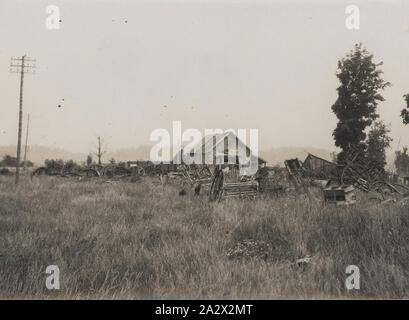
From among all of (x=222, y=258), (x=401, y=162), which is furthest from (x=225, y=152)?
(x=222, y=258)

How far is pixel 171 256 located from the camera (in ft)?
13.4

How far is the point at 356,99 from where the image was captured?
28.4m

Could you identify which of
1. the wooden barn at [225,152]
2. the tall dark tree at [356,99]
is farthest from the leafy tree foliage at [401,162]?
the tall dark tree at [356,99]

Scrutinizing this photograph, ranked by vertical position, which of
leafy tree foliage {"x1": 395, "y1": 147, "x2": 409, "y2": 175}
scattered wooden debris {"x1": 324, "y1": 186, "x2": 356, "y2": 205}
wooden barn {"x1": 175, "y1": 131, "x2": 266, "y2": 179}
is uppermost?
wooden barn {"x1": 175, "y1": 131, "x2": 266, "y2": 179}

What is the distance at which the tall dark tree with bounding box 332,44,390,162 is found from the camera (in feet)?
92.4

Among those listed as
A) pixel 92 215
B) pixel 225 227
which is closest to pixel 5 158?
pixel 92 215

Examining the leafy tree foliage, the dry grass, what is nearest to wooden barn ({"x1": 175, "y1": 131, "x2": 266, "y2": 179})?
the leafy tree foliage

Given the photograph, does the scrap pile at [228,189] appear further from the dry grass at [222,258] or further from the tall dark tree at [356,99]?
the tall dark tree at [356,99]

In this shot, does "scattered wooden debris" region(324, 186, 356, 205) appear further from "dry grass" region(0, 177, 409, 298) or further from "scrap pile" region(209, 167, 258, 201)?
"scrap pile" region(209, 167, 258, 201)

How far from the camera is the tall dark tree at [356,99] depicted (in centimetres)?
2817

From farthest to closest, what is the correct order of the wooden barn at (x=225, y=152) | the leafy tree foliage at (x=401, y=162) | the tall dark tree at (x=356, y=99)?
the tall dark tree at (x=356, y=99) < the wooden barn at (x=225, y=152) < the leafy tree foliage at (x=401, y=162)

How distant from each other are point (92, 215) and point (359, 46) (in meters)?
32.2

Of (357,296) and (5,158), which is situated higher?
(5,158)
